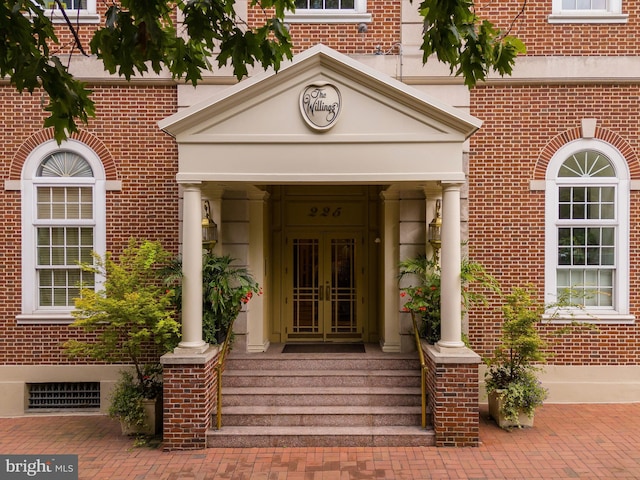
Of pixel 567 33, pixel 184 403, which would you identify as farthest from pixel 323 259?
pixel 567 33

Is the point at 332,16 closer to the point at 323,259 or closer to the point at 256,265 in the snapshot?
the point at 323,259

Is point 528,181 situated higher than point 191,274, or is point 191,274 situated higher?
point 528,181

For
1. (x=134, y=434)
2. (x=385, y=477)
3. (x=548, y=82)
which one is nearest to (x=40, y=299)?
(x=134, y=434)

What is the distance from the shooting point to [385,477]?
600 centimetres

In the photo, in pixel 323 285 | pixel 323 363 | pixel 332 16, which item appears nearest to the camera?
pixel 323 363

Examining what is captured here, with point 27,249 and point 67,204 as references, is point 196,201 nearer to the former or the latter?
point 67,204

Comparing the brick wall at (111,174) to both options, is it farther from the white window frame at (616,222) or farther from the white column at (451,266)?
the white window frame at (616,222)

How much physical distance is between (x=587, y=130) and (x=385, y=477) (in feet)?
20.8

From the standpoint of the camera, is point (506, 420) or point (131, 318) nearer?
point (131, 318)

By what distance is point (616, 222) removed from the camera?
338 inches

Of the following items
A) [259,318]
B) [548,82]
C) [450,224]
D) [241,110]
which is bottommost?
[259,318]

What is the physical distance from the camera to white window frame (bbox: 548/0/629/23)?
8.58 metres

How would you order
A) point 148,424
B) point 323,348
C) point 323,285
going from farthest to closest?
1. point 323,285
2. point 323,348
3. point 148,424

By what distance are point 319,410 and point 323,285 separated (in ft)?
9.70
